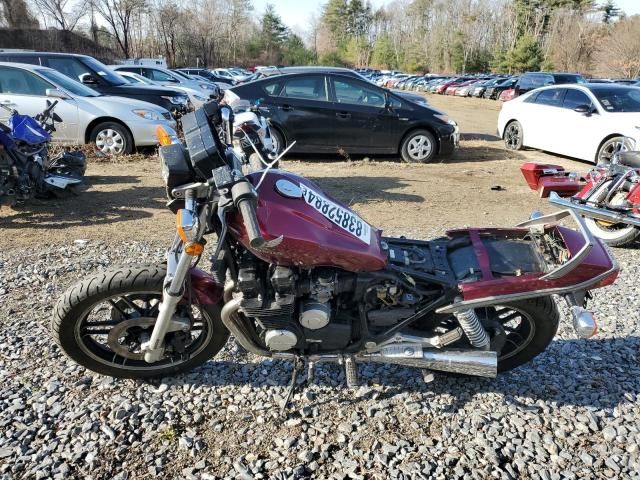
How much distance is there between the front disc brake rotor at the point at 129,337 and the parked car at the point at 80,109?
6121mm

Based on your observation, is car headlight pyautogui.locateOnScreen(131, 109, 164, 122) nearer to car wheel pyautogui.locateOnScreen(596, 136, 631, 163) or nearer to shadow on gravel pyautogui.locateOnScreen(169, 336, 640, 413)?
shadow on gravel pyautogui.locateOnScreen(169, 336, 640, 413)

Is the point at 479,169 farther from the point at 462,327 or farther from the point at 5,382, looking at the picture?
the point at 5,382

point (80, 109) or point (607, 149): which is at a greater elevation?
point (80, 109)

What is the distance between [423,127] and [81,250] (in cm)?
646

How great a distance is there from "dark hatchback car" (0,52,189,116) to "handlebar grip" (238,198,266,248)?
7.94 m

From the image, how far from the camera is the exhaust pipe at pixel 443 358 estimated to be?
2621mm

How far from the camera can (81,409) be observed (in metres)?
2.65

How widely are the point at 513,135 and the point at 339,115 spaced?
442cm

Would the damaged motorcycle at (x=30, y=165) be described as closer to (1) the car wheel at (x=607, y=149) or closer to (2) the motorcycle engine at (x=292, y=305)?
(2) the motorcycle engine at (x=292, y=305)

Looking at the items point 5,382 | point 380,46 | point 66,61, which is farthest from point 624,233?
point 380,46

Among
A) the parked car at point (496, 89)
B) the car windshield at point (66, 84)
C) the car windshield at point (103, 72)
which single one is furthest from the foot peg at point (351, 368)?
the parked car at point (496, 89)

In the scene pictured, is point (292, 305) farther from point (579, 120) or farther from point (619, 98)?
point (619, 98)

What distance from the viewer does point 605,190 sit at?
5.22 meters

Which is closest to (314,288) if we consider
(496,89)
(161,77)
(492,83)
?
(161,77)
